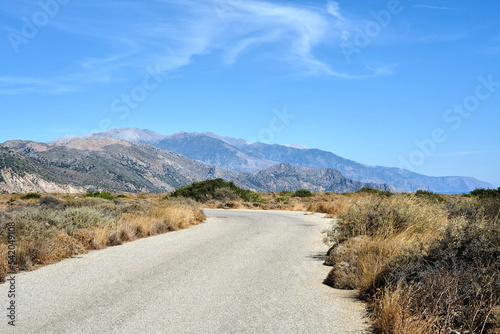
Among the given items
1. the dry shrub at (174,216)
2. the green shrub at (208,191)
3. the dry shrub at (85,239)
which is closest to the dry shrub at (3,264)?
the dry shrub at (85,239)

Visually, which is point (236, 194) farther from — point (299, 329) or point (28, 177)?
point (28, 177)

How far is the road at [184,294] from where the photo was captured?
5488 mm

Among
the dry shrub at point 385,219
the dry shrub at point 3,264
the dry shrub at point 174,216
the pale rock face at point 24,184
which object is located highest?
the dry shrub at point 385,219

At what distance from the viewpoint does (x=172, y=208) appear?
64.5 ft

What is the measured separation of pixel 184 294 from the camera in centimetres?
698

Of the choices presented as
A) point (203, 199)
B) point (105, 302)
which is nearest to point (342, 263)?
point (105, 302)

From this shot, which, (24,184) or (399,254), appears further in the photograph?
(24,184)

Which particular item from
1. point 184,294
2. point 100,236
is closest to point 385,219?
point 184,294

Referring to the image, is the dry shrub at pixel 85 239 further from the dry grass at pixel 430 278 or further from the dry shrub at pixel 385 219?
the dry shrub at pixel 385 219

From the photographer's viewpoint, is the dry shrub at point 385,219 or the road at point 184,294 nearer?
the road at point 184,294

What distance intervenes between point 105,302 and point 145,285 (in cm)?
119

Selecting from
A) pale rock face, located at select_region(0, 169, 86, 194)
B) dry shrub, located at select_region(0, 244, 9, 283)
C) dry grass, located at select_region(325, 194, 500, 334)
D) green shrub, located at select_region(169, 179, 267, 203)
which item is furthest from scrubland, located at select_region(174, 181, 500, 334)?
pale rock face, located at select_region(0, 169, 86, 194)

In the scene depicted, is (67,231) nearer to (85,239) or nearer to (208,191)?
(85,239)

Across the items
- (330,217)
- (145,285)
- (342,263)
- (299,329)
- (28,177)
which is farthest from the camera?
(28,177)
